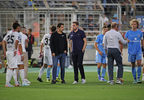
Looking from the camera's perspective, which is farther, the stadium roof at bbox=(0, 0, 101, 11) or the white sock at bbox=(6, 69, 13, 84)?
the stadium roof at bbox=(0, 0, 101, 11)

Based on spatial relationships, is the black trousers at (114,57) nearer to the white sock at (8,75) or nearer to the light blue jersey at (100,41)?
the light blue jersey at (100,41)

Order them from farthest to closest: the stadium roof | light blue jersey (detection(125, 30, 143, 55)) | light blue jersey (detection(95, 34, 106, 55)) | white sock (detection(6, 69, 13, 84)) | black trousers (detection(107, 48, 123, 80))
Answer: the stadium roof, light blue jersey (detection(95, 34, 106, 55)), light blue jersey (detection(125, 30, 143, 55)), black trousers (detection(107, 48, 123, 80)), white sock (detection(6, 69, 13, 84))

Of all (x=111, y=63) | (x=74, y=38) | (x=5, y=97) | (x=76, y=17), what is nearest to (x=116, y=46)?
(x=111, y=63)

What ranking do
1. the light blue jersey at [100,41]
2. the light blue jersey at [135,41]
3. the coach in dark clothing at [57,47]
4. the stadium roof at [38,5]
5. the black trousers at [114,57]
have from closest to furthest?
the black trousers at [114,57]
the coach in dark clothing at [57,47]
the light blue jersey at [135,41]
the light blue jersey at [100,41]
the stadium roof at [38,5]

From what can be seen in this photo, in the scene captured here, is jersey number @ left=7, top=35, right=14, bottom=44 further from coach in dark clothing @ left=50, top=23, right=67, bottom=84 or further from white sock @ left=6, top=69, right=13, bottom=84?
coach in dark clothing @ left=50, top=23, right=67, bottom=84

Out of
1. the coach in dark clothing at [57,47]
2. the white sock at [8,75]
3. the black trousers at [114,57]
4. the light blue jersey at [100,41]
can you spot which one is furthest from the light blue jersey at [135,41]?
the white sock at [8,75]

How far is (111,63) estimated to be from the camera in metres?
9.65

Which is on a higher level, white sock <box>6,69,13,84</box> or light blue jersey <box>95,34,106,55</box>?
light blue jersey <box>95,34,106,55</box>

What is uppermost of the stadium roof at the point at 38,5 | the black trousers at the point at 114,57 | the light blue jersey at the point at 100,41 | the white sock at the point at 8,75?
the stadium roof at the point at 38,5

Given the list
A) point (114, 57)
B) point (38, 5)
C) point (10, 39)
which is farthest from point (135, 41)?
point (38, 5)

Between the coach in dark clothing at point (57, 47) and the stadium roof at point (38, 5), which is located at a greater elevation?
the stadium roof at point (38, 5)

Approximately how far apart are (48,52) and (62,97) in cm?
478

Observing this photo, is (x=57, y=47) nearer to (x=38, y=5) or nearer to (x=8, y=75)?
(x=8, y=75)

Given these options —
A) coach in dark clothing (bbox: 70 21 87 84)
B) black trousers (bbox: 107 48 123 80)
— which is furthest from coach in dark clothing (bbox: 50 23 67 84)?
black trousers (bbox: 107 48 123 80)
